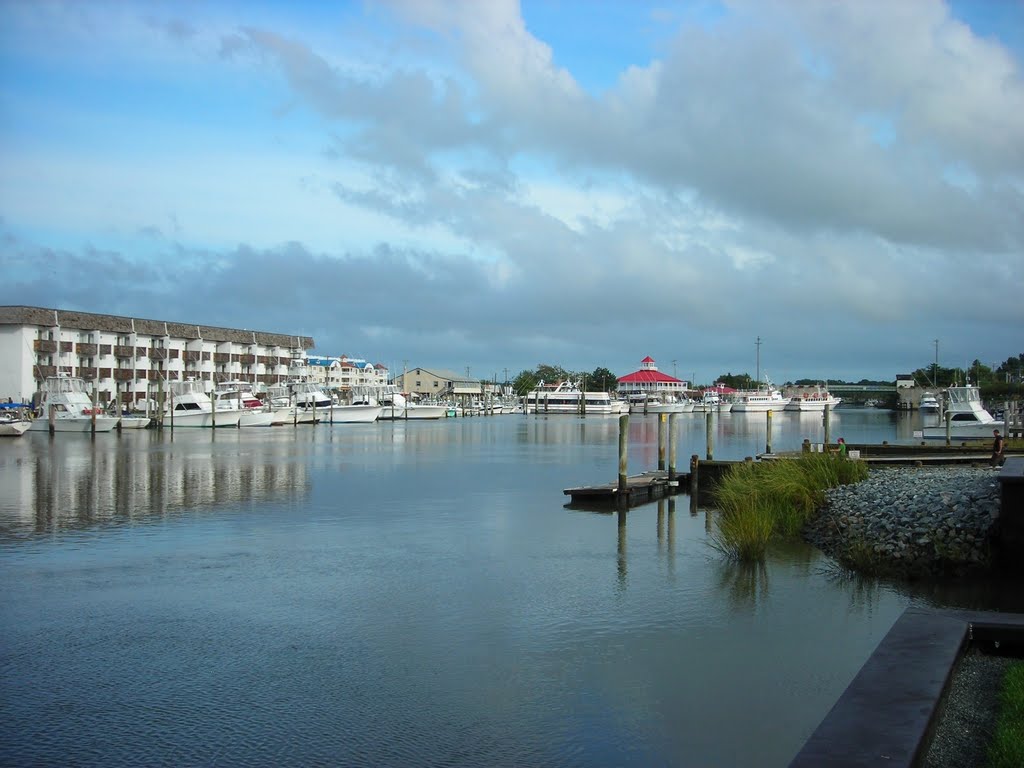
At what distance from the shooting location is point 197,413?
94.8 meters

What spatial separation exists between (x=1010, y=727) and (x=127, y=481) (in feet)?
128

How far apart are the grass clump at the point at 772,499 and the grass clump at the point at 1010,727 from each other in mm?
11929

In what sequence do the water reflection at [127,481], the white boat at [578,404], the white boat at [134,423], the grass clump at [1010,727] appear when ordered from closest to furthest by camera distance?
the grass clump at [1010,727] < the water reflection at [127,481] < the white boat at [134,423] < the white boat at [578,404]

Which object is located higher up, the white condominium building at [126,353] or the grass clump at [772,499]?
the white condominium building at [126,353]

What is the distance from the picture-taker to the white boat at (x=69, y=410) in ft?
275

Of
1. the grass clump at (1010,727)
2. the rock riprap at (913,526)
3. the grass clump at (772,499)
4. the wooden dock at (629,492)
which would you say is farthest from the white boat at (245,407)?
the grass clump at (1010,727)

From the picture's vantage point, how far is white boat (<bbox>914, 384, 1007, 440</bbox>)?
55781 mm

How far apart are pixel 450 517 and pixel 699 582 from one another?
39.5ft

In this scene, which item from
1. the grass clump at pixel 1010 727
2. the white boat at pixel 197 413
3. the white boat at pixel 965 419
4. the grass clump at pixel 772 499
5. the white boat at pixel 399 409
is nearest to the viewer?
the grass clump at pixel 1010 727

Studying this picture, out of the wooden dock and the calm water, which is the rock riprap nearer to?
the calm water

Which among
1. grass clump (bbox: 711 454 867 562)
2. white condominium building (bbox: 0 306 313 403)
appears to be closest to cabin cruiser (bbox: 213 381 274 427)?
white condominium building (bbox: 0 306 313 403)

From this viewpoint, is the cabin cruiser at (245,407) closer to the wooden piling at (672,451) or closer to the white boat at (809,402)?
the wooden piling at (672,451)

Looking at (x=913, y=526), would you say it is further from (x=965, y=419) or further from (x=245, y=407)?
(x=245, y=407)

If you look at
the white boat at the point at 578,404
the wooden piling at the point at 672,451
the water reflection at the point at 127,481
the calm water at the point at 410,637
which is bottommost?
the calm water at the point at 410,637
